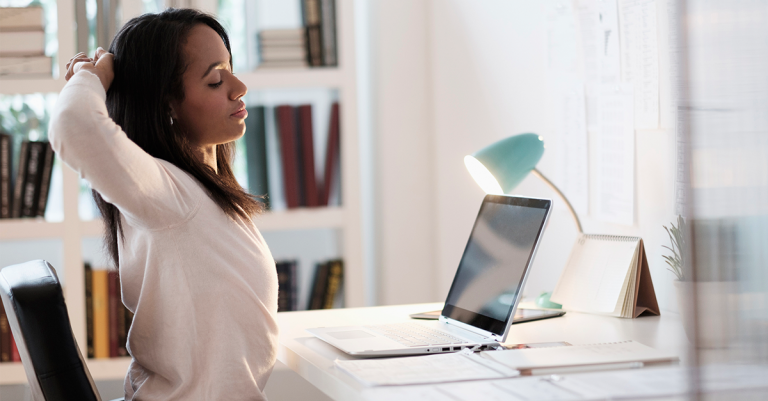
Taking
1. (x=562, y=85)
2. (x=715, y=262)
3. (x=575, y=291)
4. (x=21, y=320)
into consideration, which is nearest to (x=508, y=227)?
(x=575, y=291)

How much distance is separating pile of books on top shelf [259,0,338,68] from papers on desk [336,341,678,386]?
1.56 meters

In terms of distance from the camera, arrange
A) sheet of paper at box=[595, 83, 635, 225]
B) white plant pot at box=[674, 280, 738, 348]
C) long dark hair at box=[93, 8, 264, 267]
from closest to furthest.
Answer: white plant pot at box=[674, 280, 738, 348]
long dark hair at box=[93, 8, 264, 267]
sheet of paper at box=[595, 83, 635, 225]

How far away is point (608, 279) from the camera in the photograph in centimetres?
142

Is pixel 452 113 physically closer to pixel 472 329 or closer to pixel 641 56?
pixel 641 56

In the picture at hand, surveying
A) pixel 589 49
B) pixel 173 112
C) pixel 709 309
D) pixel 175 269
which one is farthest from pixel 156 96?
pixel 589 49

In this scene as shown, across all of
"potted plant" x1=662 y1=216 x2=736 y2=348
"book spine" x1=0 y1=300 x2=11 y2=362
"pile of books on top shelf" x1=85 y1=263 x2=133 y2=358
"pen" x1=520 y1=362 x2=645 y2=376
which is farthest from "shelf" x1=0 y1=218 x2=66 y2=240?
"potted plant" x1=662 y1=216 x2=736 y2=348

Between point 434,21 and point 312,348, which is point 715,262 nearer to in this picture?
point 312,348

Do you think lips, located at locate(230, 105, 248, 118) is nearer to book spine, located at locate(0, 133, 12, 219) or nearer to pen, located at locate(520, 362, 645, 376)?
pen, located at locate(520, 362, 645, 376)

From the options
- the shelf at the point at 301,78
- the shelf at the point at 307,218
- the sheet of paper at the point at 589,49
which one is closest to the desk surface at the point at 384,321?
the sheet of paper at the point at 589,49

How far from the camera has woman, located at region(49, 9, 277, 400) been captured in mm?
1006

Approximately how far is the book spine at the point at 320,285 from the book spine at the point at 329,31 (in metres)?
0.69

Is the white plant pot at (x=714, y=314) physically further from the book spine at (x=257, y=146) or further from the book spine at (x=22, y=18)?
the book spine at (x=22, y=18)

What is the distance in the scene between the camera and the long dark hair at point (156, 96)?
3.74 ft

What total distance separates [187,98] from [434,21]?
4.81 ft
